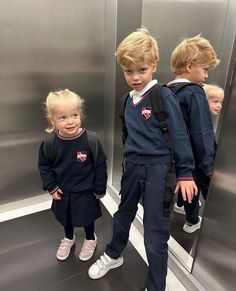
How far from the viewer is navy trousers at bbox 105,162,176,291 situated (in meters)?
1.00

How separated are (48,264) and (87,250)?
0.21 metres

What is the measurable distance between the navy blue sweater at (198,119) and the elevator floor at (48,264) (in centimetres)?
72

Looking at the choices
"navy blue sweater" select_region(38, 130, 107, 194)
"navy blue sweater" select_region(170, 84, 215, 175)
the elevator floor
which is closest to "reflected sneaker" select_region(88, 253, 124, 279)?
the elevator floor

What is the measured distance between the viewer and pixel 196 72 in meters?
1.05

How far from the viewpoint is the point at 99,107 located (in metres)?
1.82

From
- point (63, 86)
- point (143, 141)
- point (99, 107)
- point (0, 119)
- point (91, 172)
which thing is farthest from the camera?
point (99, 107)

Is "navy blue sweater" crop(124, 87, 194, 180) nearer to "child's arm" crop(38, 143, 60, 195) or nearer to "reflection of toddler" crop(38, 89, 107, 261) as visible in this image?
"reflection of toddler" crop(38, 89, 107, 261)

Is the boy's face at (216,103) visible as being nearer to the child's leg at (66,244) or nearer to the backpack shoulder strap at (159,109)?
the backpack shoulder strap at (159,109)

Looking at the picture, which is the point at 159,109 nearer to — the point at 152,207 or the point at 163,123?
the point at 163,123

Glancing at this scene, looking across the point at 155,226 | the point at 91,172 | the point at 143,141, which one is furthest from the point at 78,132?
the point at 155,226

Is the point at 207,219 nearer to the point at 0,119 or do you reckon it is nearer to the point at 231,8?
the point at 231,8

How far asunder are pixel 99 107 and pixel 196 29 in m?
0.86

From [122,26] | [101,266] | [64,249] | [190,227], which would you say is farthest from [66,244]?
[122,26]

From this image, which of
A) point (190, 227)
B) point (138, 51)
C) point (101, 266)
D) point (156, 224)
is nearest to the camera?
point (138, 51)
